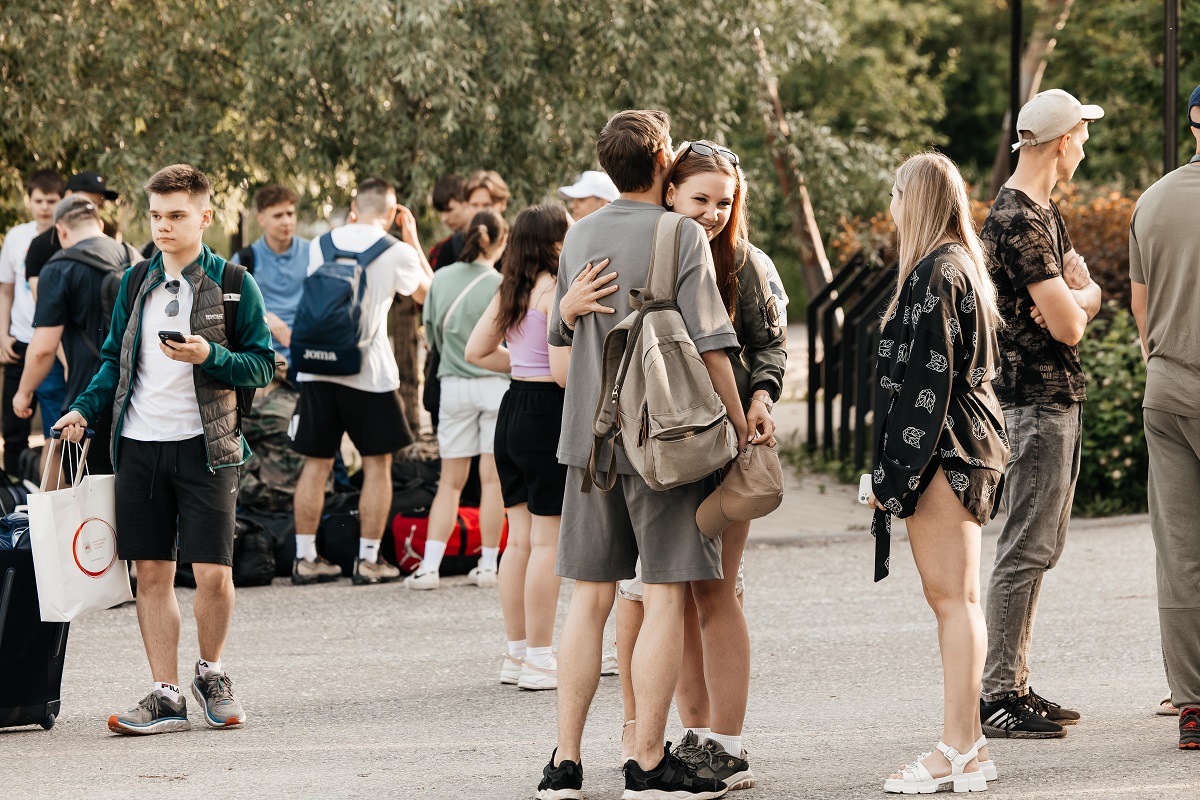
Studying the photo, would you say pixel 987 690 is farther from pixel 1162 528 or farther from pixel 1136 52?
pixel 1136 52

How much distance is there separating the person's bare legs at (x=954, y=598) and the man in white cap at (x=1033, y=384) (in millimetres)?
803

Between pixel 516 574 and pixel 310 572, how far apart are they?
2499 mm

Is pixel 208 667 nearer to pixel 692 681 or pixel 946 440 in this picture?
pixel 692 681

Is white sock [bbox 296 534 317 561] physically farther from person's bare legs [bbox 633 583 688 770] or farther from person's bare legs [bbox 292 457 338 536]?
person's bare legs [bbox 633 583 688 770]

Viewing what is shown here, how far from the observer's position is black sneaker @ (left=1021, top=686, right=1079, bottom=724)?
5043 millimetres

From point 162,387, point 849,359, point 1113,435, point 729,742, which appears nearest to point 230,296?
point 162,387

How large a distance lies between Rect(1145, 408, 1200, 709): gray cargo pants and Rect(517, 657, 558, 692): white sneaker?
2253 millimetres

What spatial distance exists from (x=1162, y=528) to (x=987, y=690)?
2.58 ft

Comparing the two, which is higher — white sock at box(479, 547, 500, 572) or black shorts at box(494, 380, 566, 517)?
black shorts at box(494, 380, 566, 517)

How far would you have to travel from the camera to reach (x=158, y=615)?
17.4 feet

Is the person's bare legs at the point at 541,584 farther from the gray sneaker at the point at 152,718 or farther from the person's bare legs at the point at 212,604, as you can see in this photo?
the gray sneaker at the point at 152,718

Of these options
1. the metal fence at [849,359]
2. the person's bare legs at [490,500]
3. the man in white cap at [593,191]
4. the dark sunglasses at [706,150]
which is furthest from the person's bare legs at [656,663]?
the metal fence at [849,359]

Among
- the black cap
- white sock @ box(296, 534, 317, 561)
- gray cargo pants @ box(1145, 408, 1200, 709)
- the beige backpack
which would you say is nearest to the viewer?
the beige backpack

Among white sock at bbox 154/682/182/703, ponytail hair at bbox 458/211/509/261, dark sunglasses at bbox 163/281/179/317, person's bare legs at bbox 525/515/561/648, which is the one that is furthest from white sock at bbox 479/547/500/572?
dark sunglasses at bbox 163/281/179/317
